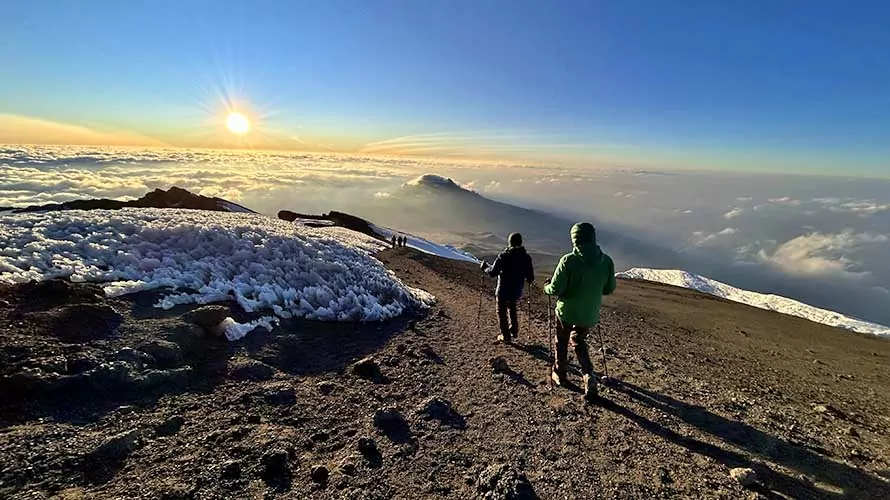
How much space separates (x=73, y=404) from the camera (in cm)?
536

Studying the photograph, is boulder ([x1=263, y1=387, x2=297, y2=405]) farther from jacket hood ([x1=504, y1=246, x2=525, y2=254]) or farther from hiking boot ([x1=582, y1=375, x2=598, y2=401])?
jacket hood ([x1=504, y1=246, x2=525, y2=254])

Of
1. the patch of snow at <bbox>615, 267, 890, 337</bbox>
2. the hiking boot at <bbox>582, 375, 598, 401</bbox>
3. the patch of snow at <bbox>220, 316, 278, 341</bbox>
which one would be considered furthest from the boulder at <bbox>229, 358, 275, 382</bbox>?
the patch of snow at <bbox>615, 267, 890, 337</bbox>

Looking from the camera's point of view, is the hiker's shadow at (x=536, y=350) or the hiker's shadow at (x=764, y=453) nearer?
the hiker's shadow at (x=764, y=453)

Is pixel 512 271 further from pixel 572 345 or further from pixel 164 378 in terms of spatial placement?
pixel 164 378

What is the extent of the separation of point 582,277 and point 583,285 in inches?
4.8

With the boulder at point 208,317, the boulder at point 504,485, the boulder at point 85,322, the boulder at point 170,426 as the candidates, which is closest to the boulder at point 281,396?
the boulder at point 170,426

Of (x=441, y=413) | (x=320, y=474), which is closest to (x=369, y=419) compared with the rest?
(x=441, y=413)

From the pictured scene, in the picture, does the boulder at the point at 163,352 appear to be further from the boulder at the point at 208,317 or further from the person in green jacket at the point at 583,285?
the person in green jacket at the point at 583,285

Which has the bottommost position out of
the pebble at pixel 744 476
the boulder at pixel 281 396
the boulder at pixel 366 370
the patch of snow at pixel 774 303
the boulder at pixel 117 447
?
the patch of snow at pixel 774 303

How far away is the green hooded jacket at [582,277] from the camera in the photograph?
6.41m

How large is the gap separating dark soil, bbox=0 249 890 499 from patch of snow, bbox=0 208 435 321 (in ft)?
2.58

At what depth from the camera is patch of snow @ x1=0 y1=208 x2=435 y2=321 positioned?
29.6 feet

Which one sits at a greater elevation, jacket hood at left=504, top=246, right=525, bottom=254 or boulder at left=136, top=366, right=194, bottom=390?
jacket hood at left=504, top=246, right=525, bottom=254

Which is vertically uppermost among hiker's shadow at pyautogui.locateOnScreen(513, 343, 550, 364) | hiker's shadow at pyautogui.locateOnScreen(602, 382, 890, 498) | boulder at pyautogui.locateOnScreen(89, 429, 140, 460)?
boulder at pyautogui.locateOnScreen(89, 429, 140, 460)
